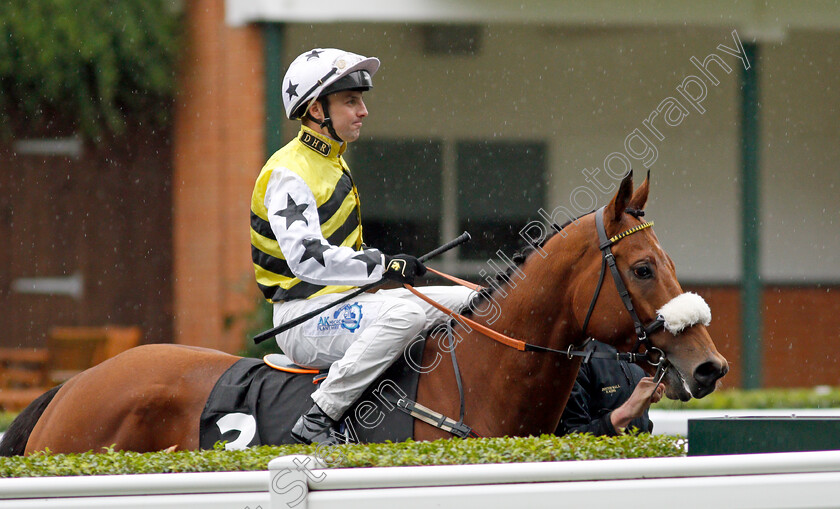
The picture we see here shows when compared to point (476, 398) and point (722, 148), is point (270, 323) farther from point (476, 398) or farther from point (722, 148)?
point (722, 148)

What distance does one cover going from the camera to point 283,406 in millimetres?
3533

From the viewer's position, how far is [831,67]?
1070 centimetres

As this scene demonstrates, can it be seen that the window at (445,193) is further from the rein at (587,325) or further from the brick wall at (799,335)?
the rein at (587,325)

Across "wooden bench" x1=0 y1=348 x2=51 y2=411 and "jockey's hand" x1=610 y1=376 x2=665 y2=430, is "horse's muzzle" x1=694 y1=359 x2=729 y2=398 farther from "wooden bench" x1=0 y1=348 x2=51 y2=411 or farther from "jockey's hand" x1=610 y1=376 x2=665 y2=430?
"wooden bench" x1=0 y1=348 x2=51 y2=411

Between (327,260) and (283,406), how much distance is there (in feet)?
2.00

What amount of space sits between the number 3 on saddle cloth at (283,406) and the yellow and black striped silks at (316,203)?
0.32m

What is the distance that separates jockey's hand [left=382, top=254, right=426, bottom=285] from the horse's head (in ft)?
1.91

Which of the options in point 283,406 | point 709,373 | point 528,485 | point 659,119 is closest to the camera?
point 528,485

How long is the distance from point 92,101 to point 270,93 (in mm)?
2332

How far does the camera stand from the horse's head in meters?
3.10

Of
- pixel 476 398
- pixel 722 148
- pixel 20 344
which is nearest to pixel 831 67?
pixel 722 148

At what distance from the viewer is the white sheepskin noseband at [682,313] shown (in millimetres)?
3096

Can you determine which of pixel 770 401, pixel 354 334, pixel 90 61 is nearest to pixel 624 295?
pixel 354 334

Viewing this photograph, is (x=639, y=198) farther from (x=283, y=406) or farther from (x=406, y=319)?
(x=283, y=406)
